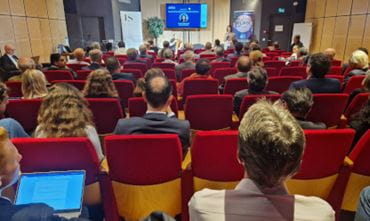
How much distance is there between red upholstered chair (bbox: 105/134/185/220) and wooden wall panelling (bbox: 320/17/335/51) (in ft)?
33.5

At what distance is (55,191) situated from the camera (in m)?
1.24

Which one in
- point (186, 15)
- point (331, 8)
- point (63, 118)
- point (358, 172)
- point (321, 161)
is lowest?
point (358, 172)

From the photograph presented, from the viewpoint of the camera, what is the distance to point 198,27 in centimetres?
1409

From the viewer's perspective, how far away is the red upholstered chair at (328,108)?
2.73 meters

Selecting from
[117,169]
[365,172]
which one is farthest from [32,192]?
[365,172]

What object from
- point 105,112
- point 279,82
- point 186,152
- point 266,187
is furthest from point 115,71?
point 266,187

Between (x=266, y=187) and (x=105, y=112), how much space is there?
7.29 feet

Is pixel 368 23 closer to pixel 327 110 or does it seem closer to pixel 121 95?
pixel 327 110

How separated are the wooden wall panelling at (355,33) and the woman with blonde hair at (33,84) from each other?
864cm

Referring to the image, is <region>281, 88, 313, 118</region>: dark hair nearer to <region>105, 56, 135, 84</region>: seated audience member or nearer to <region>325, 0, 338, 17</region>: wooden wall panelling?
<region>105, 56, 135, 84</region>: seated audience member

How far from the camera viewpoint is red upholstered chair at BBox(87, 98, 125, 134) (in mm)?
2683

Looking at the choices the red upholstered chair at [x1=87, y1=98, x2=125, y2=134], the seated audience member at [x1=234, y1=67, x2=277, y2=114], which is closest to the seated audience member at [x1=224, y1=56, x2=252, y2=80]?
the seated audience member at [x1=234, y1=67, x2=277, y2=114]

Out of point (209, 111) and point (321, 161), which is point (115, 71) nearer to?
point (209, 111)

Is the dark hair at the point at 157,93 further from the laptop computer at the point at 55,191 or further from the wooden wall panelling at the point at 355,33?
the wooden wall panelling at the point at 355,33
